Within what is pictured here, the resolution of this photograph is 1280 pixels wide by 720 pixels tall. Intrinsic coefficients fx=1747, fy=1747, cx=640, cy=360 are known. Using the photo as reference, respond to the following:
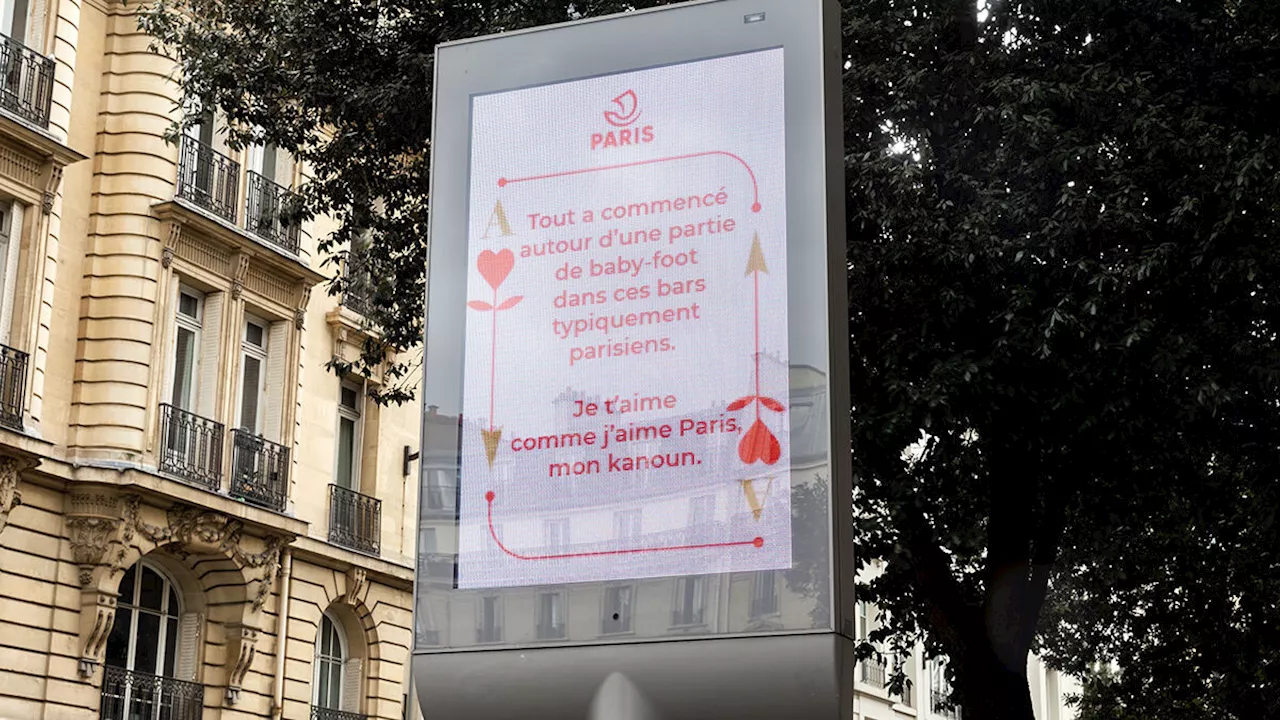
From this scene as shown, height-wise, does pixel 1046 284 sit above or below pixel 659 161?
above

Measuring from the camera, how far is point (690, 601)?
166 inches

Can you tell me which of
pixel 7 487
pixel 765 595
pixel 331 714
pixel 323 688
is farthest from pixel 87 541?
pixel 765 595

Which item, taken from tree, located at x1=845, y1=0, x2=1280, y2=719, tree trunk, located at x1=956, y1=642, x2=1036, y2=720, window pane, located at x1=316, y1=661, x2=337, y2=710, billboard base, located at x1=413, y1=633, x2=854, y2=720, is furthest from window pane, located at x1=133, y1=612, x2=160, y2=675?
billboard base, located at x1=413, y1=633, x2=854, y2=720

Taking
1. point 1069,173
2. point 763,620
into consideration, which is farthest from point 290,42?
point 763,620

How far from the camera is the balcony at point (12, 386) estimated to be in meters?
18.0

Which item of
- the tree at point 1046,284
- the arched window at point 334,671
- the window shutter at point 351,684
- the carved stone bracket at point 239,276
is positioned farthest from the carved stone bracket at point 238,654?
the tree at point 1046,284

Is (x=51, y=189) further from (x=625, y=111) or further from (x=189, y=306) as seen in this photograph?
(x=625, y=111)

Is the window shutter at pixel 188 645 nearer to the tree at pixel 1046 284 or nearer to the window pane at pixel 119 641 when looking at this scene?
the window pane at pixel 119 641

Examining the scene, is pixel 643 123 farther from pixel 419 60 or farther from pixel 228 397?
pixel 228 397

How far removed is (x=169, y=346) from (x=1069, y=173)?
1216 cm

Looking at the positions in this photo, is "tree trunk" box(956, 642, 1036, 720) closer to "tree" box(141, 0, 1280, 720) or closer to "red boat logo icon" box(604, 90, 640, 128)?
"tree" box(141, 0, 1280, 720)

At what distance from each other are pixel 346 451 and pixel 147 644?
475 centimetres

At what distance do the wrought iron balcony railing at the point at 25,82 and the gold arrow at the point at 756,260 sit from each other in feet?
51.3

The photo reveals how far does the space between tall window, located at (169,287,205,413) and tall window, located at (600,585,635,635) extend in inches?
680
